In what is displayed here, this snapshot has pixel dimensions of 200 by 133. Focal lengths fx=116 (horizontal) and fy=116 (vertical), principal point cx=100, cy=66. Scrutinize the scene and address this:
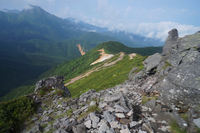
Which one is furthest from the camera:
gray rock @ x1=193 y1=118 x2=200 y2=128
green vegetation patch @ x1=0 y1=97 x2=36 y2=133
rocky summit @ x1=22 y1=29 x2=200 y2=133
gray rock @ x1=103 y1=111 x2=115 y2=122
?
green vegetation patch @ x1=0 y1=97 x2=36 y2=133

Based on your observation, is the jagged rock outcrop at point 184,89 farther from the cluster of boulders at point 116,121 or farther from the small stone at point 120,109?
the small stone at point 120,109

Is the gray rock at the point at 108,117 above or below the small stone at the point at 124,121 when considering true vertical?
above

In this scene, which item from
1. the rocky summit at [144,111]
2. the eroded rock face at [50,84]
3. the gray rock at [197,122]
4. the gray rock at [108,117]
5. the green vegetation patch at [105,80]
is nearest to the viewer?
the gray rock at [197,122]

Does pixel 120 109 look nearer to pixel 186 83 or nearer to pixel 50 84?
pixel 186 83

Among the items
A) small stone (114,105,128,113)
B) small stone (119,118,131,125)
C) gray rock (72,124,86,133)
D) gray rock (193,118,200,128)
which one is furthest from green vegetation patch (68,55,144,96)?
gray rock (72,124,86,133)

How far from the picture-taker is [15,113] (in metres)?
14.1

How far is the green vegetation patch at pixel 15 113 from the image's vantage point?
40.7ft

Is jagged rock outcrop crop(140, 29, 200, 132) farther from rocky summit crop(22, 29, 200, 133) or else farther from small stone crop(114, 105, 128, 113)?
small stone crop(114, 105, 128, 113)

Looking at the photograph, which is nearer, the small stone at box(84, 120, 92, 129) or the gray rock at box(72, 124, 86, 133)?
the gray rock at box(72, 124, 86, 133)

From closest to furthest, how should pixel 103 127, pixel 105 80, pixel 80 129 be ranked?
pixel 103 127, pixel 80 129, pixel 105 80

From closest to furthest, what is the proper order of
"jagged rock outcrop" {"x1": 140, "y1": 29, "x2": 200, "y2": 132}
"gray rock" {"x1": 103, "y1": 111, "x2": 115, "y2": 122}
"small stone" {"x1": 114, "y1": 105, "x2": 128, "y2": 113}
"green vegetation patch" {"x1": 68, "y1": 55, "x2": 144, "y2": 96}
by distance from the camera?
"gray rock" {"x1": 103, "y1": 111, "x2": 115, "y2": 122} < "small stone" {"x1": 114, "y1": 105, "x2": 128, "y2": 113} < "jagged rock outcrop" {"x1": 140, "y1": 29, "x2": 200, "y2": 132} < "green vegetation patch" {"x1": 68, "y1": 55, "x2": 144, "y2": 96}

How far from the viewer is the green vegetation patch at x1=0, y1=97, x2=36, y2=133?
12406 millimetres

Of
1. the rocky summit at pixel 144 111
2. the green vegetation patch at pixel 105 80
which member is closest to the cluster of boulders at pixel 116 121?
the rocky summit at pixel 144 111

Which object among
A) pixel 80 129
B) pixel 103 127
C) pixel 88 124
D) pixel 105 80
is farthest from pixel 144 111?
pixel 105 80
